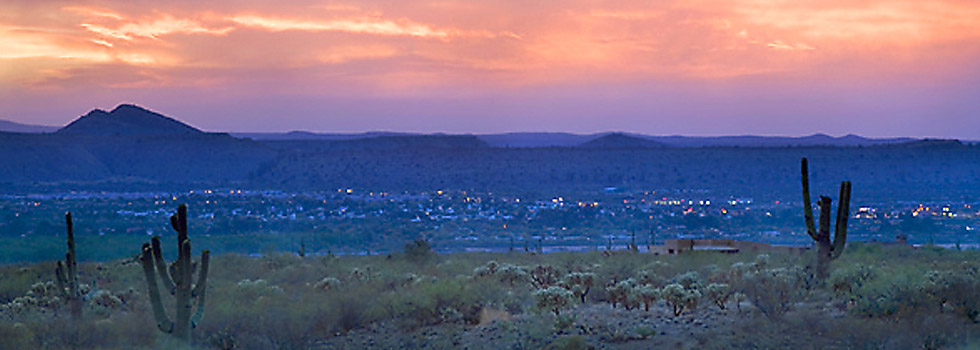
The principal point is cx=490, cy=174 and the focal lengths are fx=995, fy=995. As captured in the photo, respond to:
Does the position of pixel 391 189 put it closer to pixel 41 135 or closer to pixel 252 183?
pixel 252 183

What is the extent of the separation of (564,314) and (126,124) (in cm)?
12868

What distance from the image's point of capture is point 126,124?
5438 inches

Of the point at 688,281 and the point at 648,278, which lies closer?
the point at 688,281

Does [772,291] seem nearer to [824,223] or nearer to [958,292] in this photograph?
[958,292]

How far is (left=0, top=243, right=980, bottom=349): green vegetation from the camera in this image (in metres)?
17.9

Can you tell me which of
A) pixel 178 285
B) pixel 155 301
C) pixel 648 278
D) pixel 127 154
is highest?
pixel 127 154

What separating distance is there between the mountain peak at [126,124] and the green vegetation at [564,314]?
114823mm

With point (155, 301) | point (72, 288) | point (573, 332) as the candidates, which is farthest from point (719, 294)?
point (72, 288)

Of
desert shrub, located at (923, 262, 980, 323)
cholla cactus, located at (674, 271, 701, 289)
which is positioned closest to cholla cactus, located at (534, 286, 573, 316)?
cholla cactus, located at (674, 271, 701, 289)

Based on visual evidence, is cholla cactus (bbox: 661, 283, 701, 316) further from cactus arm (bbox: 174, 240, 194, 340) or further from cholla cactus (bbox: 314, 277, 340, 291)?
cholla cactus (bbox: 314, 277, 340, 291)

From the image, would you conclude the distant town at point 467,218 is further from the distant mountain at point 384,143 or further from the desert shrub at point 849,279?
the desert shrub at point 849,279

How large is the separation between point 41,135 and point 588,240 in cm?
8552

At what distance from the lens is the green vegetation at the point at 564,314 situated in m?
17.9

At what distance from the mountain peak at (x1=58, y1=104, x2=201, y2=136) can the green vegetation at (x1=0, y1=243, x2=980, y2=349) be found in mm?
114823
